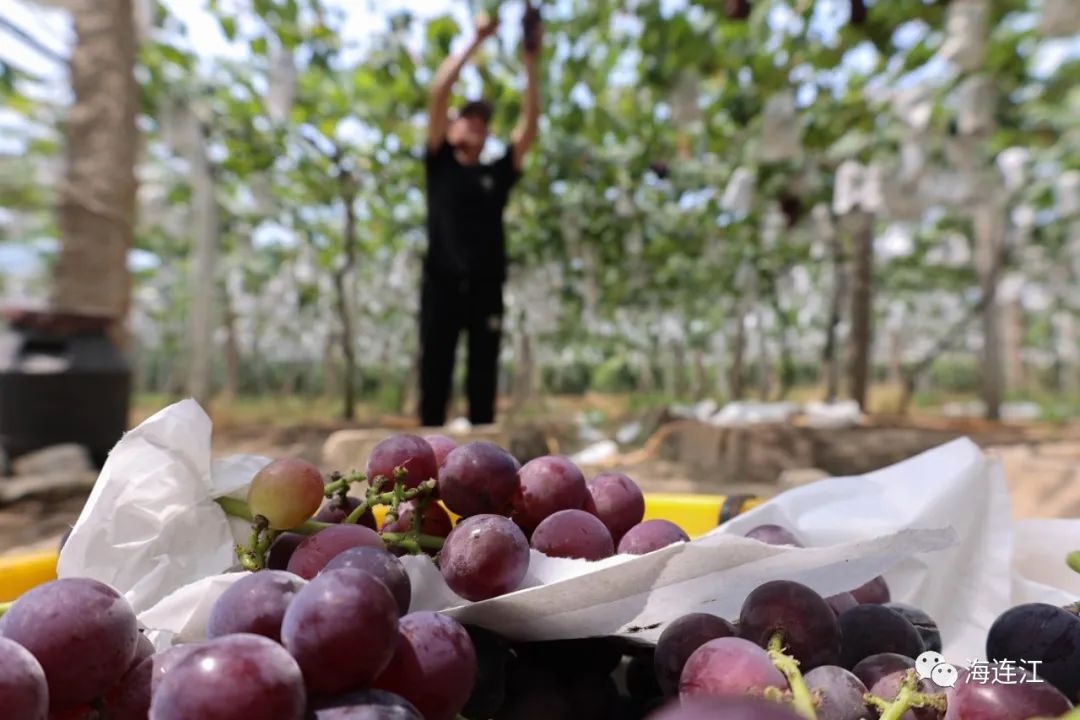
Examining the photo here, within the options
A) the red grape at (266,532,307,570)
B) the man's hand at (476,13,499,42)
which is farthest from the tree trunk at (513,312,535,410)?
the red grape at (266,532,307,570)

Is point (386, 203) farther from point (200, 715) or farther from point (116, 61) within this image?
point (200, 715)

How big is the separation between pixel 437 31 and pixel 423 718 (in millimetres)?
4813

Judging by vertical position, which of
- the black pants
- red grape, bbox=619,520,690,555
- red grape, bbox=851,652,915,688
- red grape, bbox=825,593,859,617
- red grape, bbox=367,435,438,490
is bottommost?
red grape, bbox=851,652,915,688

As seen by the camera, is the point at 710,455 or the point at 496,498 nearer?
the point at 496,498

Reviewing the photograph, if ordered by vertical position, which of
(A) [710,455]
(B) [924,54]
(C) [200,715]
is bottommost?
(A) [710,455]

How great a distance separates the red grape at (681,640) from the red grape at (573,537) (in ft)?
0.28

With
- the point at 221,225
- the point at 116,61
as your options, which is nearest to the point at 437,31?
the point at 116,61

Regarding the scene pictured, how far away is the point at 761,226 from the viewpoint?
356 inches

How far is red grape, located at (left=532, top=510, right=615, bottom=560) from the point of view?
0.54 meters

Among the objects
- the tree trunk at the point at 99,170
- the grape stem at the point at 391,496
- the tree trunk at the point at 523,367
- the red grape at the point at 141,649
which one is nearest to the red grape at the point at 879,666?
the grape stem at the point at 391,496

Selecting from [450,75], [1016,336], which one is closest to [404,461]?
[450,75]

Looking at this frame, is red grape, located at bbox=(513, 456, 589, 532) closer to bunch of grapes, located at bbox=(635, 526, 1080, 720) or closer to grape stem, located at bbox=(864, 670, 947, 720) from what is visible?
bunch of grapes, located at bbox=(635, 526, 1080, 720)

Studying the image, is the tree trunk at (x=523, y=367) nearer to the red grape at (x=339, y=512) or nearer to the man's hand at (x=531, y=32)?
the man's hand at (x=531, y=32)

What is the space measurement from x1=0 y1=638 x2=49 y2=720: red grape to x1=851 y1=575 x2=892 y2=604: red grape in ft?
1.82
